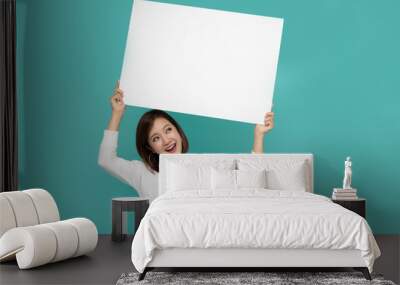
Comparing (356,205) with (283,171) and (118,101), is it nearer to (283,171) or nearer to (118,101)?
(283,171)

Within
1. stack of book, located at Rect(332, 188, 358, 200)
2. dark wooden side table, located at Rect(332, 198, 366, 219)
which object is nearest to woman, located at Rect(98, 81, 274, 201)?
stack of book, located at Rect(332, 188, 358, 200)

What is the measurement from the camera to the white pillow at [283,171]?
20.5 ft

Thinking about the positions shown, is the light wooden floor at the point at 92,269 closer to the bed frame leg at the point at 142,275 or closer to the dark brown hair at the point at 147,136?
the bed frame leg at the point at 142,275

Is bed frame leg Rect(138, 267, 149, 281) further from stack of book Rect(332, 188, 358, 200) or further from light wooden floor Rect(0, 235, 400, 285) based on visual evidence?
stack of book Rect(332, 188, 358, 200)

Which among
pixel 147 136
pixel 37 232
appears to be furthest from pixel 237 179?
pixel 37 232

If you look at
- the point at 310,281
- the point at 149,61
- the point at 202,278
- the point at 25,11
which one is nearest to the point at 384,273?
the point at 310,281

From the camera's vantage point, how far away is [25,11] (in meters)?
6.98

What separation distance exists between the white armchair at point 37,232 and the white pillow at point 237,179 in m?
1.26

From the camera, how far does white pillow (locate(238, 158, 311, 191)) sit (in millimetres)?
6254

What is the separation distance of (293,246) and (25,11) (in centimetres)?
405

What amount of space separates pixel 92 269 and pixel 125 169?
194cm

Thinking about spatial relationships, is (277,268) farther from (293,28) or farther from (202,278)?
(293,28)

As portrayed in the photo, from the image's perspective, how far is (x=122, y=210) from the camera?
21.1 ft

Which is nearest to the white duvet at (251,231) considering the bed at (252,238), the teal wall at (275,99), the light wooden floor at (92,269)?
the bed at (252,238)
